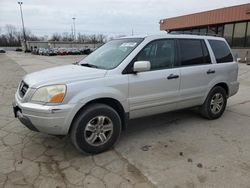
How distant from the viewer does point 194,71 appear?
423cm

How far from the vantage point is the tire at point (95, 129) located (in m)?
3.15

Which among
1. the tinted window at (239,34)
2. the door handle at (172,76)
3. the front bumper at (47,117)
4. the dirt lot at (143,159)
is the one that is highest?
the tinted window at (239,34)

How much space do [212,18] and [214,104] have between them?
828 inches

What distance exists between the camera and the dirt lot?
2.73 metres

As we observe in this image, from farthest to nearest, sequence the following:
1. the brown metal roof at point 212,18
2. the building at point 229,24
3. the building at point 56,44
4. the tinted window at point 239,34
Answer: the building at point 56,44
the tinted window at point 239,34
the building at point 229,24
the brown metal roof at point 212,18

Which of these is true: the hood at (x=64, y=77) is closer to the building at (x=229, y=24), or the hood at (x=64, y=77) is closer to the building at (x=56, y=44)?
the building at (x=229, y=24)

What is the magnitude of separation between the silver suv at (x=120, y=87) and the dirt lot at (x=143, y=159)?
370 millimetres

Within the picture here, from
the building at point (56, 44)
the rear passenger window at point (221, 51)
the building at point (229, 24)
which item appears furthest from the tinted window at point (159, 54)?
the building at point (56, 44)

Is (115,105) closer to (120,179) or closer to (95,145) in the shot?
(95,145)

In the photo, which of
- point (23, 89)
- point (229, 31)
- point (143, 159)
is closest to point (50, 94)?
point (23, 89)

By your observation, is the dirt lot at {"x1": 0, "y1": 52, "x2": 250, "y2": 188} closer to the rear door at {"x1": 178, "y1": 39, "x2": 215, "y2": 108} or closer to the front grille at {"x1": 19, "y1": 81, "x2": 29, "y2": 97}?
the rear door at {"x1": 178, "y1": 39, "x2": 215, "y2": 108}

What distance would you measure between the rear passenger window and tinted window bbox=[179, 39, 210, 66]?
0.32 metres

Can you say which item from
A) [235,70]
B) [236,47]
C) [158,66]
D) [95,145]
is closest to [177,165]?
[95,145]

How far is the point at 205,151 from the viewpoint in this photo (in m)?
3.46
